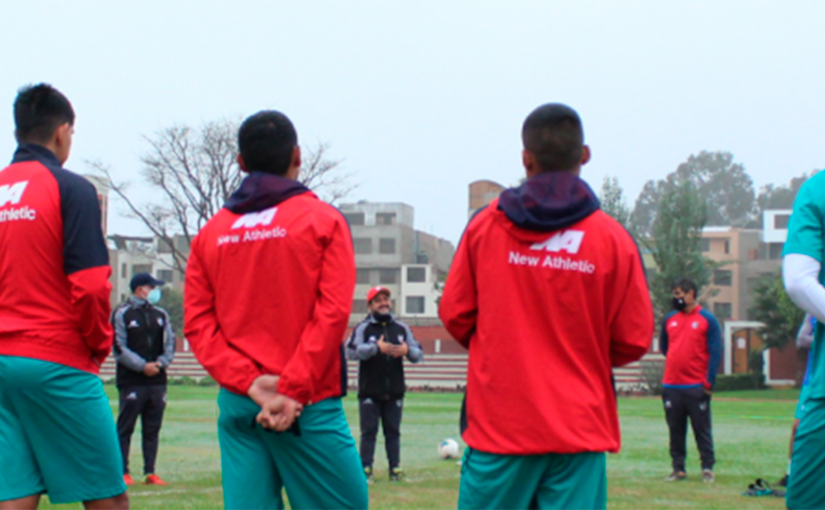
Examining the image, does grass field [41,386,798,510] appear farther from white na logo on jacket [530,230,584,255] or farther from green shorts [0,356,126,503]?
white na logo on jacket [530,230,584,255]

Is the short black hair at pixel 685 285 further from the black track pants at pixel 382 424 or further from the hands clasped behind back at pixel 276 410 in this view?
the hands clasped behind back at pixel 276 410

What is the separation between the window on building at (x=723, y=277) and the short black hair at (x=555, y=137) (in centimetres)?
8899

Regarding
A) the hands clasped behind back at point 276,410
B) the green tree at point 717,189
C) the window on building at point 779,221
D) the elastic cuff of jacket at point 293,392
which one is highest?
the green tree at point 717,189

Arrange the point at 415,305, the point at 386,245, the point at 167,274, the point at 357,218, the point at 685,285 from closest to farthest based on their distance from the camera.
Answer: the point at 685,285
the point at 415,305
the point at 386,245
the point at 357,218
the point at 167,274

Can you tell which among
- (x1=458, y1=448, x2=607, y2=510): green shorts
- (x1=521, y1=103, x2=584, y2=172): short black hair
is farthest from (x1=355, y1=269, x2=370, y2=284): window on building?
(x1=458, y1=448, x2=607, y2=510): green shorts

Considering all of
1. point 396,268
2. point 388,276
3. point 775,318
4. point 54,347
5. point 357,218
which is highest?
point 357,218

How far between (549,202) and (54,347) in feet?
7.92

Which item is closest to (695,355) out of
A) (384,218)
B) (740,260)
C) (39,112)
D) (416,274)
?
(39,112)

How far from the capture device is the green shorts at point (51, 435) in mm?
4754

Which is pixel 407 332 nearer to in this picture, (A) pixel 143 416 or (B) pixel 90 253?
(A) pixel 143 416

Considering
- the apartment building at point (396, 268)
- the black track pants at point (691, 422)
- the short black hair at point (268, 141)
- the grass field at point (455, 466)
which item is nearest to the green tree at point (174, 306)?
the apartment building at point (396, 268)

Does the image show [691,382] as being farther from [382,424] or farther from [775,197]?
[775,197]

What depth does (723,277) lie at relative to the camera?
91.8m

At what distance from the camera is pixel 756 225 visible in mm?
150750
